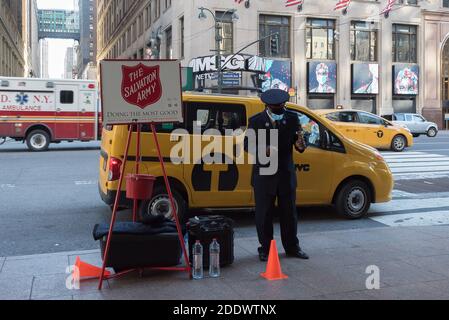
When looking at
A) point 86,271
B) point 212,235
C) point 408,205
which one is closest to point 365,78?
point 408,205

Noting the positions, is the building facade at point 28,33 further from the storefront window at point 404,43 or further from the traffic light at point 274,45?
the storefront window at point 404,43

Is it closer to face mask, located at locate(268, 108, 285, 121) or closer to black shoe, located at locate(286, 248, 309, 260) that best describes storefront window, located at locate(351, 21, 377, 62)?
face mask, located at locate(268, 108, 285, 121)

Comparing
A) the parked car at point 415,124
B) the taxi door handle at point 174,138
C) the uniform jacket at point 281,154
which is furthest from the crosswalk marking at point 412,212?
the parked car at point 415,124

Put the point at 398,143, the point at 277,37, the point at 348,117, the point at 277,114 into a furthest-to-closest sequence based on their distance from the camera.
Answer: the point at 277,37
the point at 398,143
the point at 348,117
the point at 277,114

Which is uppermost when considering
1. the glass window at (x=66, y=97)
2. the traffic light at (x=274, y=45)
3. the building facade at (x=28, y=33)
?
the building facade at (x=28, y=33)

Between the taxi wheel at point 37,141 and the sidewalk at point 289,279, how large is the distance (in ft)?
51.3

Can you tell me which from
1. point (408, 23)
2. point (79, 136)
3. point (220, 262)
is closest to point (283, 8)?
point (408, 23)

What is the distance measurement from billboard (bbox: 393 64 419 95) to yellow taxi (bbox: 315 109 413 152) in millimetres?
25853

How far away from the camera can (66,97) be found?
21016 millimetres

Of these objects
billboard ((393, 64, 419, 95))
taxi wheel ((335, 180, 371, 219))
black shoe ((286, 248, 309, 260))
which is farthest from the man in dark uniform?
billboard ((393, 64, 419, 95))

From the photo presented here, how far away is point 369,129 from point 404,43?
2884 centimetres

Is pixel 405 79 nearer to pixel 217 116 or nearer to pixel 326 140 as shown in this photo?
pixel 326 140

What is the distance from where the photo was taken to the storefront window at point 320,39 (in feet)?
142

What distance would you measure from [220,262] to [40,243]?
273cm
